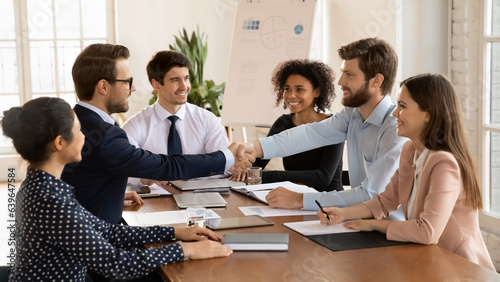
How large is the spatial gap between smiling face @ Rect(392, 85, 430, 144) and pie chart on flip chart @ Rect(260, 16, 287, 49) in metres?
2.73

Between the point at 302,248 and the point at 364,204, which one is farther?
the point at 364,204

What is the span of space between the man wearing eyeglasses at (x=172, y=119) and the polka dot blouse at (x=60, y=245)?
1678 millimetres

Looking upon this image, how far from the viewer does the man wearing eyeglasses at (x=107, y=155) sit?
91.5 inches

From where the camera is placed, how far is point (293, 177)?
3324 mm

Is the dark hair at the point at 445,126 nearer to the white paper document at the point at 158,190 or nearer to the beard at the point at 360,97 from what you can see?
the beard at the point at 360,97

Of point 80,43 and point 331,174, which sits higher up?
point 80,43

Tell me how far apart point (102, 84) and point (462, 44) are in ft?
7.99

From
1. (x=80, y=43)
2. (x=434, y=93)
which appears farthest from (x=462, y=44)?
(x=80, y=43)

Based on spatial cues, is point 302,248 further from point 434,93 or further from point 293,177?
point 293,177

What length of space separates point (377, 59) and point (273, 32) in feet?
7.42

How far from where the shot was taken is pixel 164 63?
367 cm

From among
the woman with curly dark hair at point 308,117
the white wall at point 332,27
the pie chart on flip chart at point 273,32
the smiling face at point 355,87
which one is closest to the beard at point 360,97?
the smiling face at point 355,87

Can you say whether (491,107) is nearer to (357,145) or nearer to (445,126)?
(357,145)

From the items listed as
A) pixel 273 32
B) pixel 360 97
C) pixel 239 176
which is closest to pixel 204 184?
pixel 239 176
